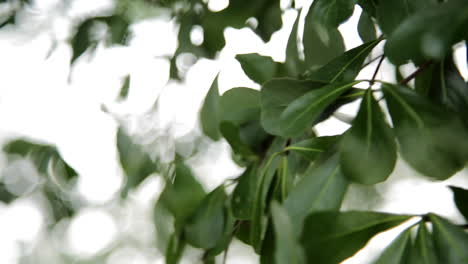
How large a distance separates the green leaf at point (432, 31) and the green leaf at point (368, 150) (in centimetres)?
5

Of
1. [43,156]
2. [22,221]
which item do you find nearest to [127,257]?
[22,221]

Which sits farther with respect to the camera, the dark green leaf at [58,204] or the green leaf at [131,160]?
the dark green leaf at [58,204]

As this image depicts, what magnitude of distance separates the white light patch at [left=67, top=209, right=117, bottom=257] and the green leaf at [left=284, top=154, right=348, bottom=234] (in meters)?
0.99

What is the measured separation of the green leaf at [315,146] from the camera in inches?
11.8

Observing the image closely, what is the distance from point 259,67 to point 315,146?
0.10 metres

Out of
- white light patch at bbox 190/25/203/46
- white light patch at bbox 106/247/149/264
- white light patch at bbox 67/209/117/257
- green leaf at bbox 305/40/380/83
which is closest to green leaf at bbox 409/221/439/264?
green leaf at bbox 305/40/380/83

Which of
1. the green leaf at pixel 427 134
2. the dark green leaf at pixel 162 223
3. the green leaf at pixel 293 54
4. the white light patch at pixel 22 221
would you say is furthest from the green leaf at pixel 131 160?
the white light patch at pixel 22 221

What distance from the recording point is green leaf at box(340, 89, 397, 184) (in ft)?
0.81

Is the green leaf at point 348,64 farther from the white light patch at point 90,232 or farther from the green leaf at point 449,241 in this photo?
the white light patch at point 90,232

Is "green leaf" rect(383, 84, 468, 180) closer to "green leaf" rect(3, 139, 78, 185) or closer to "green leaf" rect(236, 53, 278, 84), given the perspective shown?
"green leaf" rect(236, 53, 278, 84)

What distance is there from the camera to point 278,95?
0.29 m

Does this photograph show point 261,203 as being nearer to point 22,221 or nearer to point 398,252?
point 398,252

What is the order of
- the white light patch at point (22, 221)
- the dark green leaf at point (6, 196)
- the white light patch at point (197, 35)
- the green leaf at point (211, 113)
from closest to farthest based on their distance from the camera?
the green leaf at point (211, 113) < the white light patch at point (197, 35) < the dark green leaf at point (6, 196) < the white light patch at point (22, 221)

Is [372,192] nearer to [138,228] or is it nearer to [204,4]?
[204,4]
